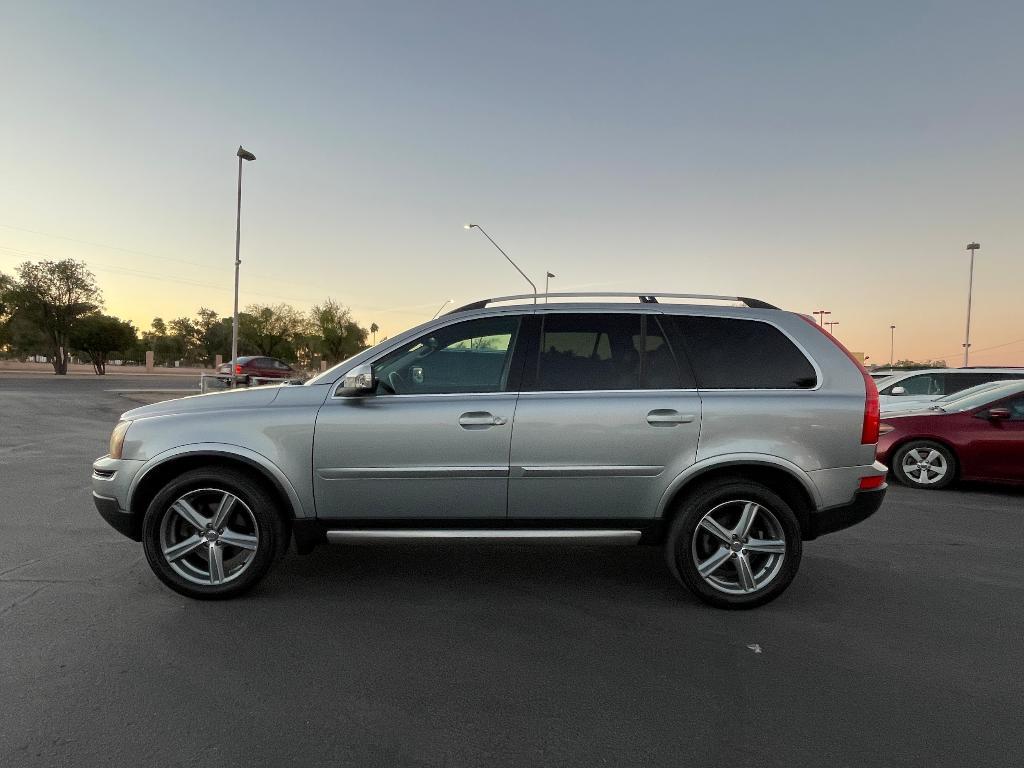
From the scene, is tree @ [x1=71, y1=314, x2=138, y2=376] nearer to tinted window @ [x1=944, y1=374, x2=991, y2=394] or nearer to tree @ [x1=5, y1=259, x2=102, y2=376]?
tree @ [x1=5, y1=259, x2=102, y2=376]

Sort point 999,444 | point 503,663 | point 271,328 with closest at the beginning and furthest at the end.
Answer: point 503,663 < point 999,444 < point 271,328

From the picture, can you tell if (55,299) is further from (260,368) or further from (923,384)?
(923,384)

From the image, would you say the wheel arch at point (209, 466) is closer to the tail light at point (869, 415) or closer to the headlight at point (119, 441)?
the headlight at point (119, 441)

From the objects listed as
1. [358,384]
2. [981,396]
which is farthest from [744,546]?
[981,396]

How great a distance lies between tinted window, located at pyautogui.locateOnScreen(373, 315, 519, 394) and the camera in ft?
13.1

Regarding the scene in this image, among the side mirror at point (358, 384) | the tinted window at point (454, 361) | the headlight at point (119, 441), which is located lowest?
the headlight at point (119, 441)

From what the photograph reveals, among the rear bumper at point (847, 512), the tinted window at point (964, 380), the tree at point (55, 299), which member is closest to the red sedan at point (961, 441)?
the tinted window at point (964, 380)

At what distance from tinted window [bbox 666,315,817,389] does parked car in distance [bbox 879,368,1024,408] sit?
7690 mm

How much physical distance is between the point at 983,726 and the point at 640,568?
2269 millimetres

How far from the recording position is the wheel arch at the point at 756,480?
12.7ft

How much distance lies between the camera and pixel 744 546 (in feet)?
12.8

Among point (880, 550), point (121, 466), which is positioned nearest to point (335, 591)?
point (121, 466)

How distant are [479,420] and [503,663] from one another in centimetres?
138

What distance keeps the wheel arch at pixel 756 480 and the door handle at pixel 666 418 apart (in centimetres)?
29
